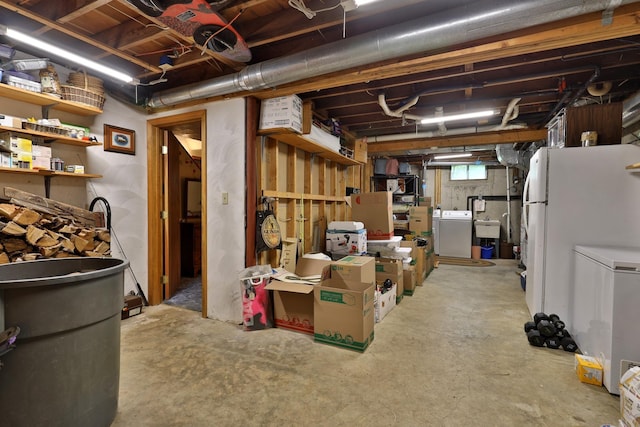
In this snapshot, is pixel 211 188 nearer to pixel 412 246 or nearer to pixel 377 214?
pixel 377 214

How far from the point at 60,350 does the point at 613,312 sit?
9.91 feet

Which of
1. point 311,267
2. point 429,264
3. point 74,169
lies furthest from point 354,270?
point 429,264

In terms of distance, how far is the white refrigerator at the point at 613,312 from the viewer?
1.84 meters

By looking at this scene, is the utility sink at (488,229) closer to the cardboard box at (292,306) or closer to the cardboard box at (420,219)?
the cardboard box at (420,219)

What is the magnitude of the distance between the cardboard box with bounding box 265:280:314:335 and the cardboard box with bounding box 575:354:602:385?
198 centimetres

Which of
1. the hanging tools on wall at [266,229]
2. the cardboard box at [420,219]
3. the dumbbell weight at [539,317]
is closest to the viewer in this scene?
the dumbbell weight at [539,317]

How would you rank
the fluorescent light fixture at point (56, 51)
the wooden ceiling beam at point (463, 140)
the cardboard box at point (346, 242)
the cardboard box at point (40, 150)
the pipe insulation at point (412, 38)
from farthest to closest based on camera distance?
the wooden ceiling beam at point (463, 140), the cardboard box at point (346, 242), the cardboard box at point (40, 150), the fluorescent light fixture at point (56, 51), the pipe insulation at point (412, 38)

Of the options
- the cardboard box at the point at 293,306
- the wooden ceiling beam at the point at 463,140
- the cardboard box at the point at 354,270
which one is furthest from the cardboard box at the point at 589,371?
the wooden ceiling beam at the point at 463,140

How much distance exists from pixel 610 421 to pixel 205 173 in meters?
3.58

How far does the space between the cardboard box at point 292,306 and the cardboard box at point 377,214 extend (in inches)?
76.0

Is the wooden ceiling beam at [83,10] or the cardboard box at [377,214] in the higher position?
the wooden ceiling beam at [83,10]

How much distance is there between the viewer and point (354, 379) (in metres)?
2.02

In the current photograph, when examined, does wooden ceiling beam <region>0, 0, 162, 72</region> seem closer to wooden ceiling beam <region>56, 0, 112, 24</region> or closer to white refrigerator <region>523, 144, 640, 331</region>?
wooden ceiling beam <region>56, 0, 112, 24</region>

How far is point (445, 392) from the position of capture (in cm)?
190
